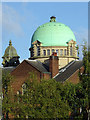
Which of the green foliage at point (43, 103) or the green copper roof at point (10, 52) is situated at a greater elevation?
the green copper roof at point (10, 52)

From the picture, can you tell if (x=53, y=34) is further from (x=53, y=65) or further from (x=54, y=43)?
(x=53, y=65)

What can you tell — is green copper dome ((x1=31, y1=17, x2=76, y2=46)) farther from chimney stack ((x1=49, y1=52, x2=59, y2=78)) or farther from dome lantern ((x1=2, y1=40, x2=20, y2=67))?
chimney stack ((x1=49, y1=52, x2=59, y2=78))

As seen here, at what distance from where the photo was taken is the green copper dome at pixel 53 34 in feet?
214

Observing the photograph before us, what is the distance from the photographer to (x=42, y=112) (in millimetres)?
31016

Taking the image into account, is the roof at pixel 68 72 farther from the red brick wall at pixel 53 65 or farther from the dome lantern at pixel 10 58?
the dome lantern at pixel 10 58

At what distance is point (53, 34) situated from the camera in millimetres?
65125

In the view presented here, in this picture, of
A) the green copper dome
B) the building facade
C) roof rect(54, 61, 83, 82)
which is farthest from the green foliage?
the green copper dome

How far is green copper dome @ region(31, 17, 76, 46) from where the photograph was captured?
6512cm

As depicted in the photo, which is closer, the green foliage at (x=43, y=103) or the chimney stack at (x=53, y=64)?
the green foliage at (x=43, y=103)

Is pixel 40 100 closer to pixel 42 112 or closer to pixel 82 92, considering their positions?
pixel 42 112

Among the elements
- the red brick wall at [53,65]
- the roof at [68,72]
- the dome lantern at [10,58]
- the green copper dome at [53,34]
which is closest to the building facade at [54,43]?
the green copper dome at [53,34]

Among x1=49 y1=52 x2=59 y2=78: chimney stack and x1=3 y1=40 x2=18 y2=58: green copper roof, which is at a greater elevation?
x1=3 y1=40 x2=18 y2=58: green copper roof

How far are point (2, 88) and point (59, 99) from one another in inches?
343

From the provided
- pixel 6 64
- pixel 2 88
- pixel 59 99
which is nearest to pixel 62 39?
pixel 6 64
